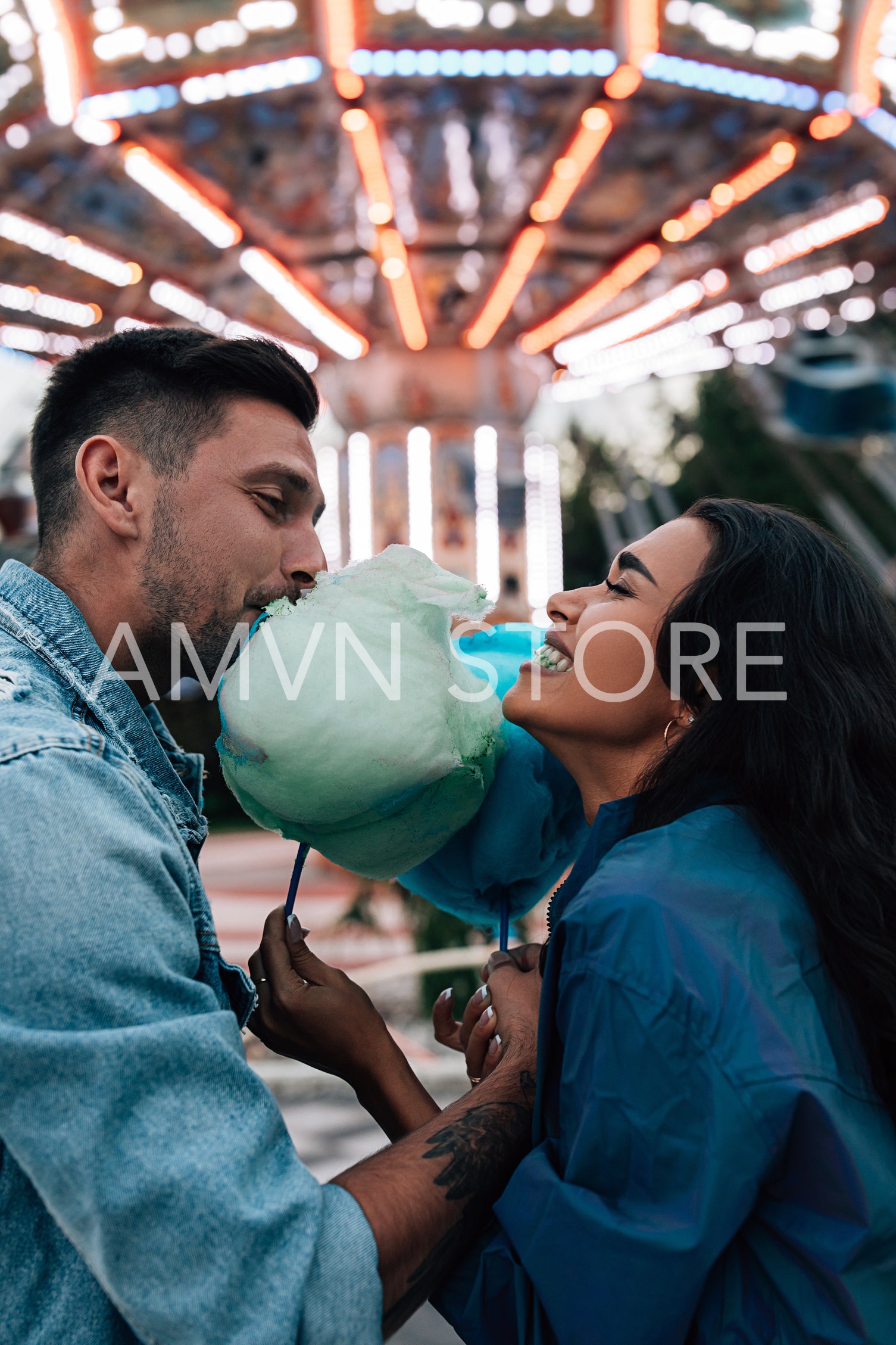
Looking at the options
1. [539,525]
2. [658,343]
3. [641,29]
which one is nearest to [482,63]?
[641,29]

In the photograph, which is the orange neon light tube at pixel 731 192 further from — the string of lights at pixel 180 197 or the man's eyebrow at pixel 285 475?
the man's eyebrow at pixel 285 475

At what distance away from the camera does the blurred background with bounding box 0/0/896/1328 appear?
4.82 meters

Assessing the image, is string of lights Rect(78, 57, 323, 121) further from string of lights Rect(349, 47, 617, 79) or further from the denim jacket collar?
the denim jacket collar

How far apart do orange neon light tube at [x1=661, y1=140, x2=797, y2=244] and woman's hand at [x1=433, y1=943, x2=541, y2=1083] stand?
5.69m

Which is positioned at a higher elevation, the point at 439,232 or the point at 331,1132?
the point at 439,232

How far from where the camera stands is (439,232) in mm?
6363

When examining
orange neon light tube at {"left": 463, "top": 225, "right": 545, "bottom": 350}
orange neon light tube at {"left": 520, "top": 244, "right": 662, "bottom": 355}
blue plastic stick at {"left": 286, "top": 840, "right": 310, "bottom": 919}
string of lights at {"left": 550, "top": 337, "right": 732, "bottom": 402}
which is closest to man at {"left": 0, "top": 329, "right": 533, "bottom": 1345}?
blue plastic stick at {"left": 286, "top": 840, "right": 310, "bottom": 919}

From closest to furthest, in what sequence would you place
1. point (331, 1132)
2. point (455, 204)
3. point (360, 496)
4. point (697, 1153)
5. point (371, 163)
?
1. point (697, 1153)
2. point (331, 1132)
3. point (371, 163)
4. point (455, 204)
5. point (360, 496)

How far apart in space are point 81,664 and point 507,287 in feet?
20.4

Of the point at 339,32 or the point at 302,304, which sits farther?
the point at 302,304

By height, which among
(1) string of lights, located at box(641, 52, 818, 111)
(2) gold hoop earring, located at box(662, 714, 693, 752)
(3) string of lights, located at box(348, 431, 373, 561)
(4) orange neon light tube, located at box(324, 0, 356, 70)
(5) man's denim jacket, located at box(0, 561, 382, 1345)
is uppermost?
(4) orange neon light tube, located at box(324, 0, 356, 70)

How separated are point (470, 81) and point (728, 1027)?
5.07 metres

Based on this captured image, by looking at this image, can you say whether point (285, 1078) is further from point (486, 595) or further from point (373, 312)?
point (373, 312)

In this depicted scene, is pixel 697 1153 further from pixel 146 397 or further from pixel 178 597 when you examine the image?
pixel 146 397
